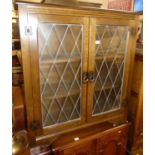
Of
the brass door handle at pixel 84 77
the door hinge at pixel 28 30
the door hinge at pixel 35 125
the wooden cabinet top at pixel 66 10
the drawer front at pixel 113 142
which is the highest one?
the wooden cabinet top at pixel 66 10

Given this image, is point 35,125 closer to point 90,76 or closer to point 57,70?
point 57,70

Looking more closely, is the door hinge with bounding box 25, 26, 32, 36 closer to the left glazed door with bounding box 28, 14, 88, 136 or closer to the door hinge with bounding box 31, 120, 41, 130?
the left glazed door with bounding box 28, 14, 88, 136

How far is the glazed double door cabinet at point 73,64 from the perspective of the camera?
106 cm

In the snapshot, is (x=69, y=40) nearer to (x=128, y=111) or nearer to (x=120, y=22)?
(x=120, y=22)

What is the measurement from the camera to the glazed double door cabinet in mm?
1058

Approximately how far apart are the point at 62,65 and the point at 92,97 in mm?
405

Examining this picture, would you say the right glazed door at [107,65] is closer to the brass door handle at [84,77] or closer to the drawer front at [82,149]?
the brass door handle at [84,77]

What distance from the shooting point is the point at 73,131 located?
54.4 inches

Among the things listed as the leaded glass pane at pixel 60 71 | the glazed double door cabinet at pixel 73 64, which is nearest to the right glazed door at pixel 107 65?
the glazed double door cabinet at pixel 73 64

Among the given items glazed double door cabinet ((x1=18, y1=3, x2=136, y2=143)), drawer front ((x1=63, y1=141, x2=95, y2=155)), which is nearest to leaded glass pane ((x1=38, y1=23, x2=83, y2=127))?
glazed double door cabinet ((x1=18, y1=3, x2=136, y2=143))

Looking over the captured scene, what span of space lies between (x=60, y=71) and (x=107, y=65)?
1.46 ft

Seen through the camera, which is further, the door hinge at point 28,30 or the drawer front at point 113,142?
the drawer front at point 113,142

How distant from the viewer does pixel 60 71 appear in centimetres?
122
